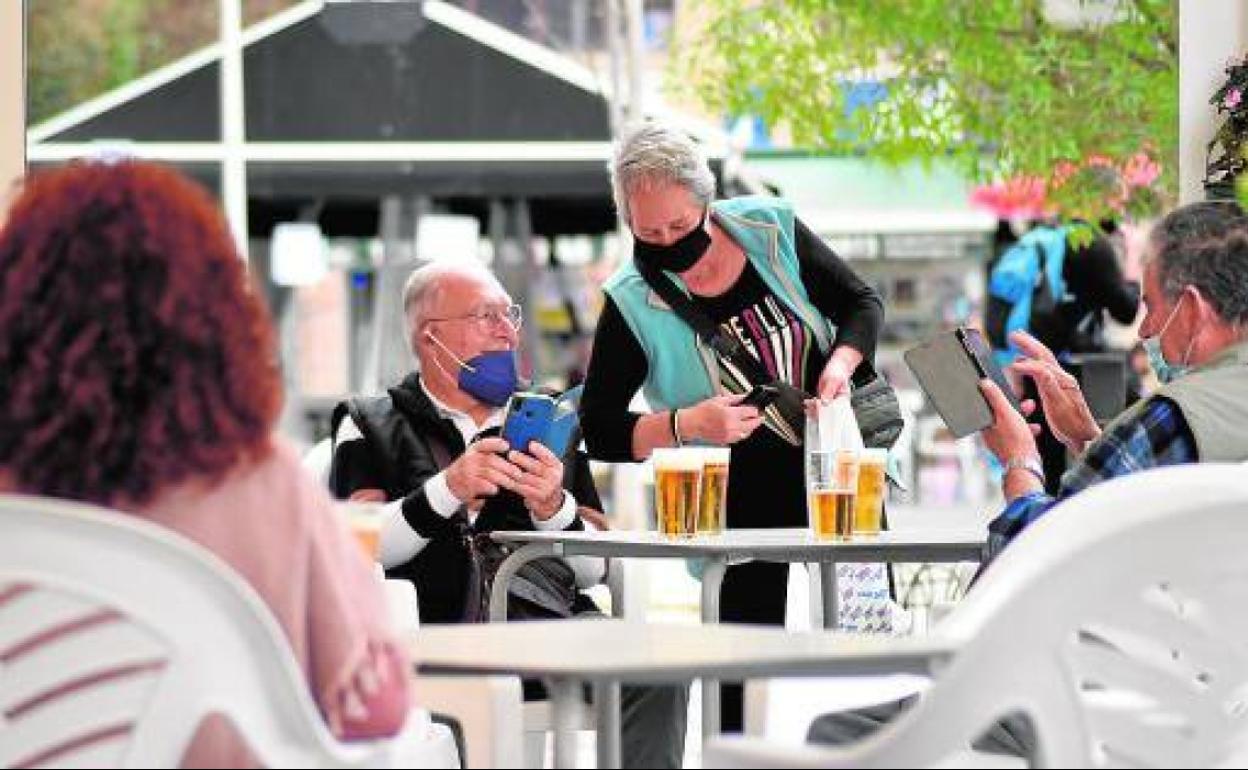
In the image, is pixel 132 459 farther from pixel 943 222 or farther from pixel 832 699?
pixel 943 222

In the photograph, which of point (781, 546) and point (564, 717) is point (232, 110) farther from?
point (564, 717)

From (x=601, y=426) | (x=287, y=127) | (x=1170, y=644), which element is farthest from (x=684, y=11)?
(x=1170, y=644)

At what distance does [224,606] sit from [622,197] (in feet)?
8.02

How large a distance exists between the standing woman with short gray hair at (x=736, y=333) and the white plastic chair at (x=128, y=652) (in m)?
2.33

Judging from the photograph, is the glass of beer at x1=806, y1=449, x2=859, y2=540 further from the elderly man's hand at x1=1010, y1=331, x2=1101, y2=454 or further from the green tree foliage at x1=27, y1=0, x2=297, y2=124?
the green tree foliage at x1=27, y1=0, x2=297, y2=124

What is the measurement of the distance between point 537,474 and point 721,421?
0.34 meters

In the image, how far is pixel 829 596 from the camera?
16.4ft

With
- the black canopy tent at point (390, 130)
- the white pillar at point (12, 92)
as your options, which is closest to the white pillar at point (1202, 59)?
the white pillar at point (12, 92)

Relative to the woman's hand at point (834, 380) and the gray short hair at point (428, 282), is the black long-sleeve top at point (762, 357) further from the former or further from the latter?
the gray short hair at point (428, 282)

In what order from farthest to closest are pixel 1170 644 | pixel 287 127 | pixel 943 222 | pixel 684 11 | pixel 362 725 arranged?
pixel 943 222 < pixel 287 127 < pixel 684 11 < pixel 1170 644 < pixel 362 725

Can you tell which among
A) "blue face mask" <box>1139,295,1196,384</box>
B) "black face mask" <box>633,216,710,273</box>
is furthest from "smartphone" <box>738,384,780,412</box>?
"blue face mask" <box>1139,295,1196,384</box>

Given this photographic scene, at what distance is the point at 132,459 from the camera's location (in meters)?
2.51

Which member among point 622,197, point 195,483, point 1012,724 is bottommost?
point 1012,724

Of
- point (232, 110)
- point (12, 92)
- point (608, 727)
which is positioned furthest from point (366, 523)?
point (232, 110)
